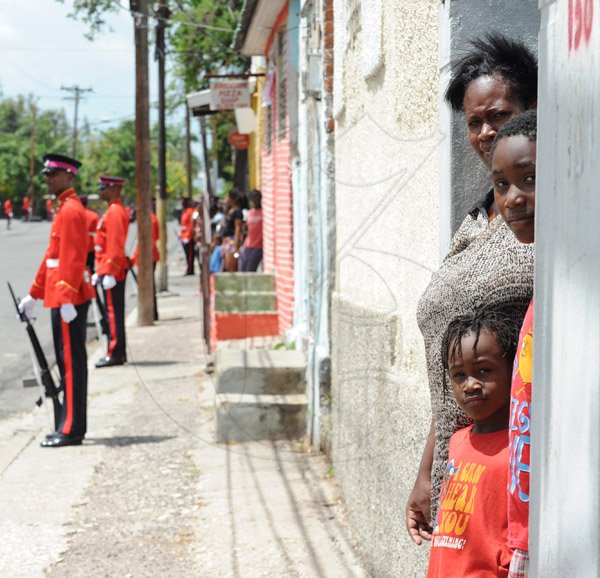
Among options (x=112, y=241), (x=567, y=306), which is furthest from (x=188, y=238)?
(x=567, y=306)

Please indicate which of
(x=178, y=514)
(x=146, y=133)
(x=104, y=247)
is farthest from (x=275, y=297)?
(x=178, y=514)

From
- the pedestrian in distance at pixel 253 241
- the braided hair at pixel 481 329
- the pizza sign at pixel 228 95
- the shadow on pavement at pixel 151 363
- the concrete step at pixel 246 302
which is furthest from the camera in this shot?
the pizza sign at pixel 228 95

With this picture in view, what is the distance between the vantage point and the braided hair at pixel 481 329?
2586 millimetres

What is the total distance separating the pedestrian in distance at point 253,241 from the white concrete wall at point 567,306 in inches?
→ 534

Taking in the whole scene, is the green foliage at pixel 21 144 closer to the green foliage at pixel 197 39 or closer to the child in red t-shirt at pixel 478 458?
the green foliage at pixel 197 39

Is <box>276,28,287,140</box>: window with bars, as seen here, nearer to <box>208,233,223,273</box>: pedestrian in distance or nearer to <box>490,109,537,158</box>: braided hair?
<box>208,233,223,273</box>: pedestrian in distance

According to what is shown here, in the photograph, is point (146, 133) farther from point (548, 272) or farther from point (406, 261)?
point (548, 272)

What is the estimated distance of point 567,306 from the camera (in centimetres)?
202

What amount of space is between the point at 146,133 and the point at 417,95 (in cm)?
1181

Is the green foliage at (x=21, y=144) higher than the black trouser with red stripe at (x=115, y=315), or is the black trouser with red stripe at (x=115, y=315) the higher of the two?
the green foliage at (x=21, y=144)

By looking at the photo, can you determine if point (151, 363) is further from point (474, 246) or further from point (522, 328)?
point (522, 328)

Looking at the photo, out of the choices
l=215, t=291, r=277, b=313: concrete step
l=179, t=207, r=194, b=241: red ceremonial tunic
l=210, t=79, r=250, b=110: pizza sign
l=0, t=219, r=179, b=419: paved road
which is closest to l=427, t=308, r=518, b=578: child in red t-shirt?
l=0, t=219, r=179, b=419: paved road

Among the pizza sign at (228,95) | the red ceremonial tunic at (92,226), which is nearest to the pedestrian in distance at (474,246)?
the red ceremonial tunic at (92,226)

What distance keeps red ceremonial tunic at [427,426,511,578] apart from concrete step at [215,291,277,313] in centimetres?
934
